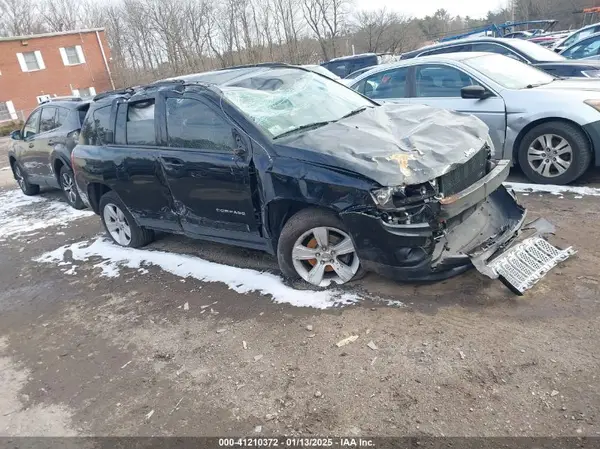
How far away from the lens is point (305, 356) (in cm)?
330

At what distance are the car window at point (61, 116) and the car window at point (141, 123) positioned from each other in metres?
3.62

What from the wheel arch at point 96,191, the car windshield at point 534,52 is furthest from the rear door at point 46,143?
the car windshield at point 534,52

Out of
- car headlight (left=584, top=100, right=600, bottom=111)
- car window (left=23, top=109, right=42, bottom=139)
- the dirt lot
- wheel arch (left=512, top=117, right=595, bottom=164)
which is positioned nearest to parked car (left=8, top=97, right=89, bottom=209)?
car window (left=23, top=109, right=42, bottom=139)

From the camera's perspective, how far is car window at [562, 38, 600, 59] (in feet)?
36.7

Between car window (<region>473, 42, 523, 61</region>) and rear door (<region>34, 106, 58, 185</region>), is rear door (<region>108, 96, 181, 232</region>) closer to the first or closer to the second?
rear door (<region>34, 106, 58, 185</region>)

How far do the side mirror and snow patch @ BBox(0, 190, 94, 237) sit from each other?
6221mm

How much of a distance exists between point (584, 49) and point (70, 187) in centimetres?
1198

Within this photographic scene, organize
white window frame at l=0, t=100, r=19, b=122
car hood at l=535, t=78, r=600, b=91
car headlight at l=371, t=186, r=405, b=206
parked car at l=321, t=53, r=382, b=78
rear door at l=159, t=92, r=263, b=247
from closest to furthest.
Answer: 1. car headlight at l=371, t=186, r=405, b=206
2. rear door at l=159, t=92, r=263, b=247
3. car hood at l=535, t=78, r=600, b=91
4. parked car at l=321, t=53, r=382, b=78
5. white window frame at l=0, t=100, r=19, b=122

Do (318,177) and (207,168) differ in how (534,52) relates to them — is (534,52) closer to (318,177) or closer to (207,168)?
(318,177)

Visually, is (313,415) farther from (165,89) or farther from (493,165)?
(165,89)

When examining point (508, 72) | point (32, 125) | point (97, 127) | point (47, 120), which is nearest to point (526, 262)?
point (508, 72)

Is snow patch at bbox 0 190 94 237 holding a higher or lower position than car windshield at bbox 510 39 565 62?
lower

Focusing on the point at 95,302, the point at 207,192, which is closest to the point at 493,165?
the point at 207,192

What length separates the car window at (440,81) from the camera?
642 cm
